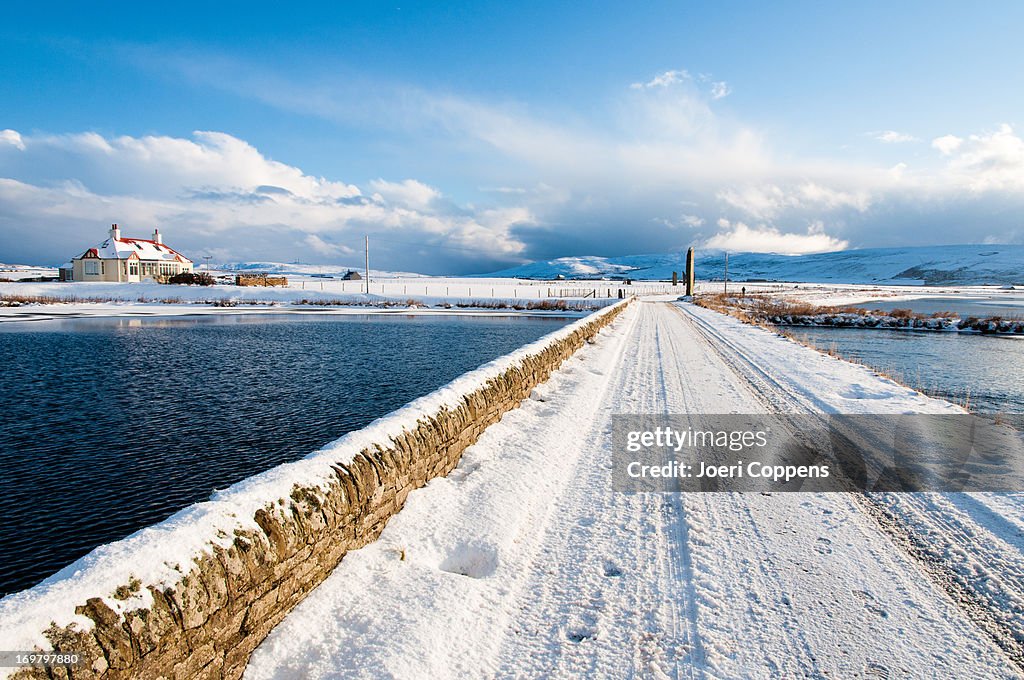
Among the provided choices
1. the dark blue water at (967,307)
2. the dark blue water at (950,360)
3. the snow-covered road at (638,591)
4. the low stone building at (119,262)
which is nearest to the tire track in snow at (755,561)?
the snow-covered road at (638,591)

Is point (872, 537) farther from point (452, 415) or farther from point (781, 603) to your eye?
point (452, 415)

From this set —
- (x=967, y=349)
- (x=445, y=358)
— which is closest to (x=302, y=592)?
(x=445, y=358)

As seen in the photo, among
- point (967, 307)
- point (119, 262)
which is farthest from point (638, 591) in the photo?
point (119, 262)

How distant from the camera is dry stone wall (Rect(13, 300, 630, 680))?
241 centimetres

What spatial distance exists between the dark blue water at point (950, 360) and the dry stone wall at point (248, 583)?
11.2 metres

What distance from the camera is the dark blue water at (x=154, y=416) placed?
563 centimetres

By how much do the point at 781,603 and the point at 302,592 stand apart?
3.10 metres

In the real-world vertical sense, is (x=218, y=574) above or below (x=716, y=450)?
above

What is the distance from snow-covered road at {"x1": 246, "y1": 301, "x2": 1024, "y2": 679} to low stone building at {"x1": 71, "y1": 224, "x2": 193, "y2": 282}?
249 feet

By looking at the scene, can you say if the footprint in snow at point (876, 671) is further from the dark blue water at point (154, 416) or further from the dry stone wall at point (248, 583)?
the dark blue water at point (154, 416)

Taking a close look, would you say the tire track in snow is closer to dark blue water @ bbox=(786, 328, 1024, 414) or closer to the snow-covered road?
the snow-covered road

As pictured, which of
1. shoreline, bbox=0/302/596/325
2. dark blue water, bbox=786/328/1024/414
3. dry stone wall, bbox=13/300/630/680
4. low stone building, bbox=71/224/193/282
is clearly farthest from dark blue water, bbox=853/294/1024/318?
low stone building, bbox=71/224/193/282

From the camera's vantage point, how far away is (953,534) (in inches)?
186

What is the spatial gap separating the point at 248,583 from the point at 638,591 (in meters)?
2.43
